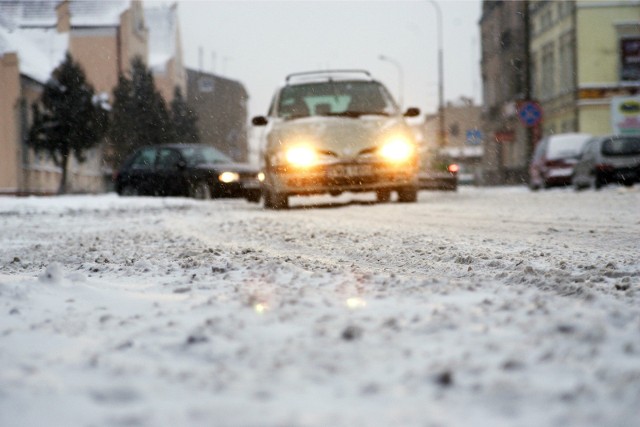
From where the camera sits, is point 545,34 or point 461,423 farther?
point 545,34

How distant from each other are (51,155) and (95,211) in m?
21.8

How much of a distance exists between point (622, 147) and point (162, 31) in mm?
55710

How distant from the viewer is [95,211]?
13.9 metres

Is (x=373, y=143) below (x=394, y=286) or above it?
above

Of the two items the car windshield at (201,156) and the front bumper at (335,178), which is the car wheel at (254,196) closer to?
the car windshield at (201,156)

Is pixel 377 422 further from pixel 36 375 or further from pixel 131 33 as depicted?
pixel 131 33

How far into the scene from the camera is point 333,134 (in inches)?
485

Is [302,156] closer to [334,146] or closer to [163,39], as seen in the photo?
[334,146]

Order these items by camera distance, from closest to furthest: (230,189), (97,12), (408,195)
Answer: (408,195)
(230,189)
(97,12)

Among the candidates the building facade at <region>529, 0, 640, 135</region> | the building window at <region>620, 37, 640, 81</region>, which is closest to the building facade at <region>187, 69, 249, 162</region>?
the building facade at <region>529, 0, 640, 135</region>

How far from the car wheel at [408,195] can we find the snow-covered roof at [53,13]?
3204cm

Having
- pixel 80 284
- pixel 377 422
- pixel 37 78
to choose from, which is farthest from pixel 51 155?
pixel 377 422

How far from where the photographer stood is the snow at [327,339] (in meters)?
1.78

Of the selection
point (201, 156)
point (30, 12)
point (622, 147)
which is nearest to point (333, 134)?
point (201, 156)
